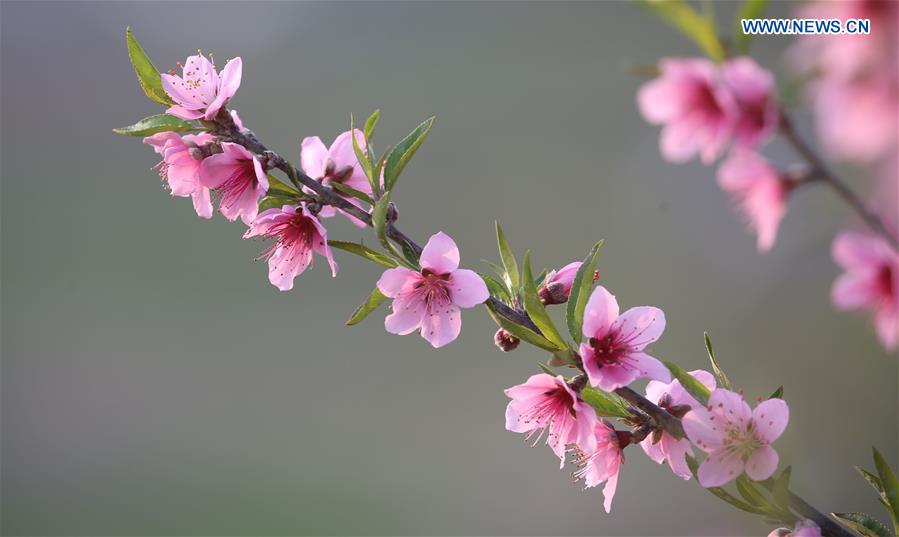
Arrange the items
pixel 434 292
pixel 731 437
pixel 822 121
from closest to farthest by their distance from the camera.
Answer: pixel 822 121 → pixel 731 437 → pixel 434 292

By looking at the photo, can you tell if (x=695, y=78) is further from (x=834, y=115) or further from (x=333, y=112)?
(x=333, y=112)

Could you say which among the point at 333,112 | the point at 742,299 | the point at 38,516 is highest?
the point at 333,112

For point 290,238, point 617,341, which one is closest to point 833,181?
point 617,341

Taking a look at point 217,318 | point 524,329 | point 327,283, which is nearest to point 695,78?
point 524,329

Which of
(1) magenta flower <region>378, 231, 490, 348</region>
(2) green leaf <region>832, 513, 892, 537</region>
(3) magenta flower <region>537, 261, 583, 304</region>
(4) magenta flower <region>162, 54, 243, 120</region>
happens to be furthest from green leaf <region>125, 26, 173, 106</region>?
(2) green leaf <region>832, 513, 892, 537</region>

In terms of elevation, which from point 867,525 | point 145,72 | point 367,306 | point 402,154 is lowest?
point 867,525

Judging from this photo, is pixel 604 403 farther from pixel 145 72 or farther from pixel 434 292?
pixel 145 72
